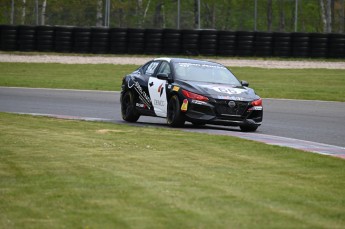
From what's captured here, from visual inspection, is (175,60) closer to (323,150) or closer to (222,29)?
(323,150)

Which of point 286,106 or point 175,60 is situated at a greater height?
point 175,60

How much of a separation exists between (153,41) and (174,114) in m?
19.7

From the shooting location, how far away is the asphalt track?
48.1ft

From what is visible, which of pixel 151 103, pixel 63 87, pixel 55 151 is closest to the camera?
pixel 55 151

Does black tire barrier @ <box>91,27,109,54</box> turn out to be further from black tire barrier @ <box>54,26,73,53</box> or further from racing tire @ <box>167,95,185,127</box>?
racing tire @ <box>167,95,185,127</box>

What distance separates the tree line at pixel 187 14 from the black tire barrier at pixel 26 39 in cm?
152

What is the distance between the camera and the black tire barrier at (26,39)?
3553 cm

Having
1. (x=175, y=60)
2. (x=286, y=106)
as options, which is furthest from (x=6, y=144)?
(x=286, y=106)

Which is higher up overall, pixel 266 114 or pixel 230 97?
pixel 230 97

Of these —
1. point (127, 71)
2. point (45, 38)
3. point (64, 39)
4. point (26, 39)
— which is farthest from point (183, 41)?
point (26, 39)

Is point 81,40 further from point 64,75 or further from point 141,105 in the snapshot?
point 141,105

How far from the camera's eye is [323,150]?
512 inches

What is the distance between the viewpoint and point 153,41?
116ft

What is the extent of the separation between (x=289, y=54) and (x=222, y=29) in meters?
3.49
